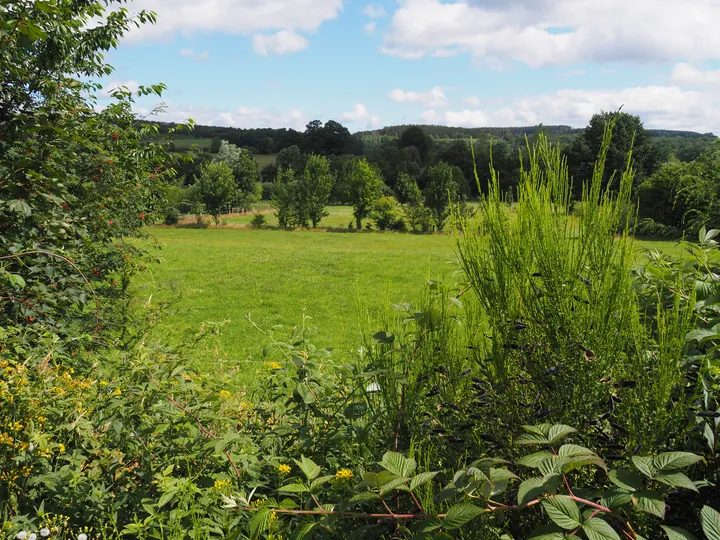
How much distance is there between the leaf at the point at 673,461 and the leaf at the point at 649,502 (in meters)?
0.08

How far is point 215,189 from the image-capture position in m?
51.8

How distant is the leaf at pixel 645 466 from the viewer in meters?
1.31

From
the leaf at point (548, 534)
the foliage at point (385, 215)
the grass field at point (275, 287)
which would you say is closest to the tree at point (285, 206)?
the foliage at point (385, 215)

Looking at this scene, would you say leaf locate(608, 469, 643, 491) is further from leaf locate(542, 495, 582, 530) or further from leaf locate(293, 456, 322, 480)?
leaf locate(293, 456, 322, 480)

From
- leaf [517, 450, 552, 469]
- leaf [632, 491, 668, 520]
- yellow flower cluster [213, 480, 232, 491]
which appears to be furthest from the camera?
yellow flower cluster [213, 480, 232, 491]

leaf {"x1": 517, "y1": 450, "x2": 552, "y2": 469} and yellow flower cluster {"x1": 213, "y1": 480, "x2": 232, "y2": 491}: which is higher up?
leaf {"x1": 517, "y1": 450, "x2": 552, "y2": 469}

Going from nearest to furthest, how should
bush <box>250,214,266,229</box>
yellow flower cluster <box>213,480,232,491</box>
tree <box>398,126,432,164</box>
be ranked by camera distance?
yellow flower cluster <box>213,480,232,491</box> → bush <box>250,214,266,229</box> → tree <box>398,126,432,164</box>

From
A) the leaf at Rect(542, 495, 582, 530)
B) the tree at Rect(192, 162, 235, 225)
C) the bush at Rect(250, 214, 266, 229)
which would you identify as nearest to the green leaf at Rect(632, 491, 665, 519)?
the leaf at Rect(542, 495, 582, 530)

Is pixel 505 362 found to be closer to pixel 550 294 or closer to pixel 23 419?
pixel 550 294

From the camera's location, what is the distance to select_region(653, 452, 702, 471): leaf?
1.33 metres

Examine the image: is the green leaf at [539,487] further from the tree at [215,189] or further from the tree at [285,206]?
the tree at [215,189]

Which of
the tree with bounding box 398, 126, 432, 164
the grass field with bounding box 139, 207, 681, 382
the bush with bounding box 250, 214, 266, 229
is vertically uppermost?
the tree with bounding box 398, 126, 432, 164

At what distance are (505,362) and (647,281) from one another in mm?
1044

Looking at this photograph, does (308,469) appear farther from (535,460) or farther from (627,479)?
(627,479)
